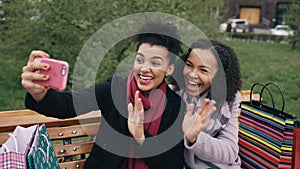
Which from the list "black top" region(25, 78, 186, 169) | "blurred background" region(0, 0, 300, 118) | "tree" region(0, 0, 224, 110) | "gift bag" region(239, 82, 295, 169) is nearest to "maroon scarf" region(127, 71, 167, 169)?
"black top" region(25, 78, 186, 169)

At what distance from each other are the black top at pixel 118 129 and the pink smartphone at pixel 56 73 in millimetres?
337

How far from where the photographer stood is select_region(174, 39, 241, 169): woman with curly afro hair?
207cm

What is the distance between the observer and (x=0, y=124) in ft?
6.74

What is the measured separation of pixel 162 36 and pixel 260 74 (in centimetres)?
730

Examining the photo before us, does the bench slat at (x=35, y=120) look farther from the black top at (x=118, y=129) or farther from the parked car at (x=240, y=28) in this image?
the parked car at (x=240, y=28)

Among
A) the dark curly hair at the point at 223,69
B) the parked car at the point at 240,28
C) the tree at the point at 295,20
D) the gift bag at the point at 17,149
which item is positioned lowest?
the parked car at the point at 240,28

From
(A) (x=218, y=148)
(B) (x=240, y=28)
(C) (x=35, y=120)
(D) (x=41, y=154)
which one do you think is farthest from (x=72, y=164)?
(B) (x=240, y=28)

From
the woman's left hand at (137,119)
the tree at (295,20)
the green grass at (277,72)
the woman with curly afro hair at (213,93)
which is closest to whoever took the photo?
the woman's left hand at (137,119)

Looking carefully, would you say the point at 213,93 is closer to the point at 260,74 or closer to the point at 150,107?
the point at 150,107

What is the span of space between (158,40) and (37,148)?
78 centimetres

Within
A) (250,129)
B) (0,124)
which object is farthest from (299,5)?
(0,124)

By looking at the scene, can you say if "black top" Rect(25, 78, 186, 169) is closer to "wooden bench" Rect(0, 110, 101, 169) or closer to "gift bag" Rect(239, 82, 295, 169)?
"wooden bench" Rect(0, 110, 101, 169)

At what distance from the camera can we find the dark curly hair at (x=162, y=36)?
196 cm

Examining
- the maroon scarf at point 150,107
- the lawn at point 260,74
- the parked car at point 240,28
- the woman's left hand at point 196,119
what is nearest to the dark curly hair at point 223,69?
the maroon scarf at point 150,107
